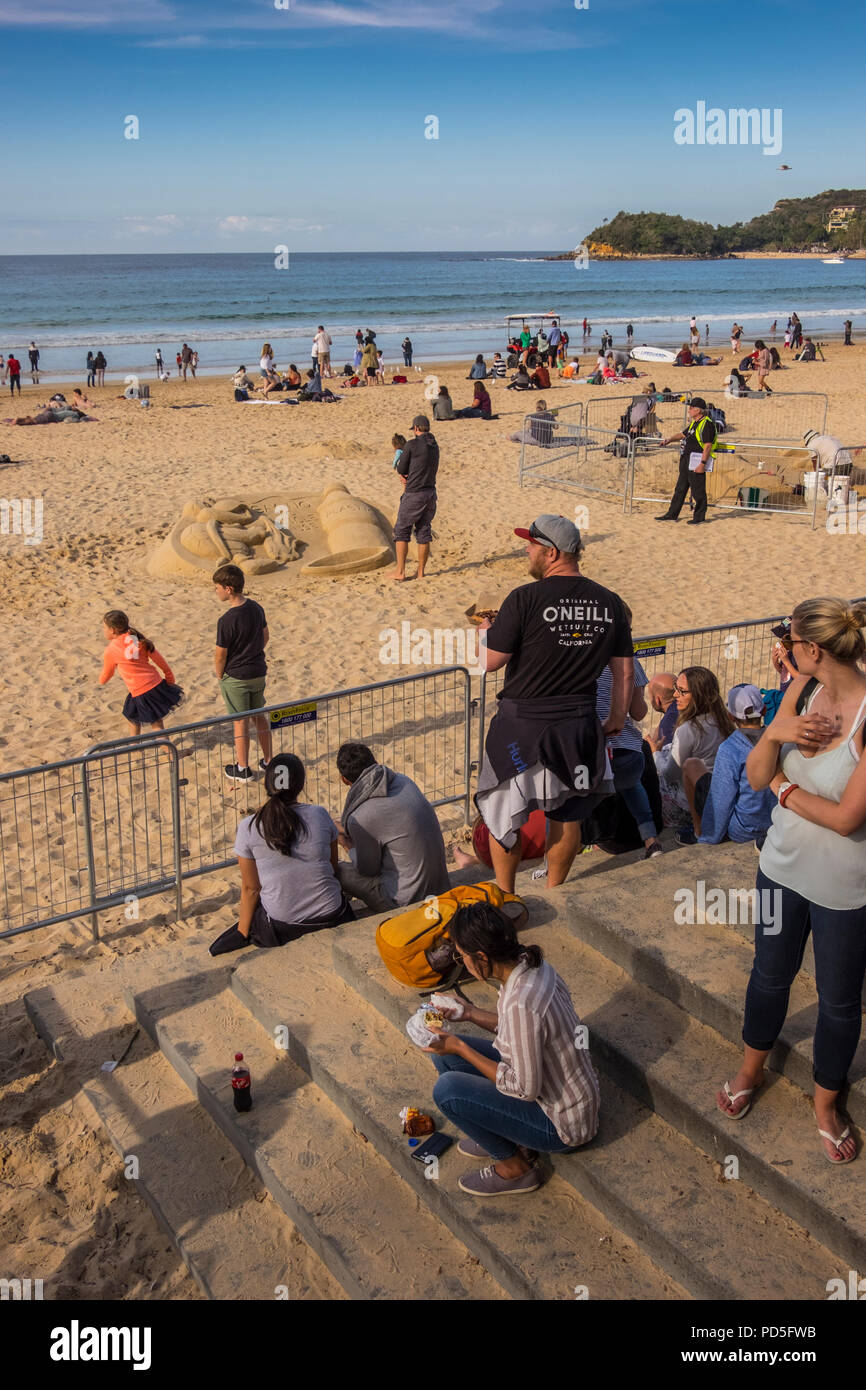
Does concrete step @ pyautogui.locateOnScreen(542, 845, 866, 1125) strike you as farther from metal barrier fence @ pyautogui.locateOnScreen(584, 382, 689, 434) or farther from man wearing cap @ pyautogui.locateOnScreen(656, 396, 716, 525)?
metal barrier fence @ pyautogui.locateOnScreen(584, 382, 689, 434)

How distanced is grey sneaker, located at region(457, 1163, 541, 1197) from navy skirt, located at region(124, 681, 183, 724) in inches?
213

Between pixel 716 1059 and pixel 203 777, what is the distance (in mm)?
5134

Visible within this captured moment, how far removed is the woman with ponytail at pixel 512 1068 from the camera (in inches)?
153

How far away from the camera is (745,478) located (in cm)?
1745

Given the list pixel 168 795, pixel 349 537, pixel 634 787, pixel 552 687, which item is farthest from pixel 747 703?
pixel 349 537

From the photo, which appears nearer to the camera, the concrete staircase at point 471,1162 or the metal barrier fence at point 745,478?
the concrete staircase at point 471,1162

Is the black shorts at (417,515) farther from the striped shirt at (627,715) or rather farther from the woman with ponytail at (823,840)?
the woman with ponytail at (823,840)

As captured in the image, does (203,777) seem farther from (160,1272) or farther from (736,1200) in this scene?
(736,1200)

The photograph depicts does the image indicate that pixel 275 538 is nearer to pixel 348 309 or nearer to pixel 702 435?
pixel 702 435

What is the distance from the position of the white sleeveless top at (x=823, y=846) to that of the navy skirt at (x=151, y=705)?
6.11m

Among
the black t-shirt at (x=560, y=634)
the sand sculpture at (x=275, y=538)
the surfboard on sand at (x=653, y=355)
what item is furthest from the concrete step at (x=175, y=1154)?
the surfboard on sand at (x=653, y=355)

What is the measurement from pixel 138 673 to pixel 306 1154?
4925 mm

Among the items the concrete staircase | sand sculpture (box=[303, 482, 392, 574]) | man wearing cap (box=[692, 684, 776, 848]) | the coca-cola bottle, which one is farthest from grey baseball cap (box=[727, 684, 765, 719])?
sand sculpture (box=[303, 482, 392, 574])

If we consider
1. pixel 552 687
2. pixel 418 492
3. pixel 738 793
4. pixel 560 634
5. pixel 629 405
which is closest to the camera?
pixel 560 634
